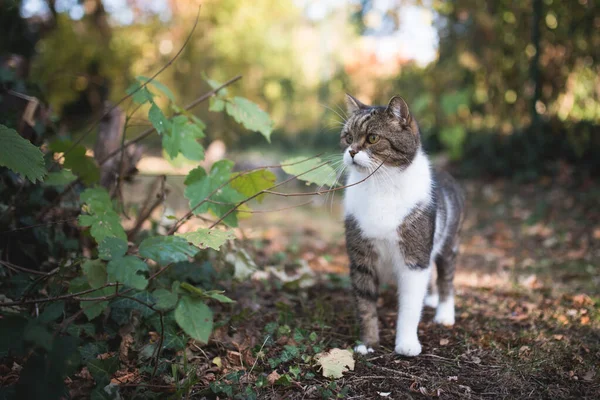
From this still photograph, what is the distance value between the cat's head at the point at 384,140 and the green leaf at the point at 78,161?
1.41m

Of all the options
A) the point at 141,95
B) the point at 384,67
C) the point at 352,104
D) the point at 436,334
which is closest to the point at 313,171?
the point at 352,104

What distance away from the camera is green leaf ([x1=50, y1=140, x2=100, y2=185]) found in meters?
2.56

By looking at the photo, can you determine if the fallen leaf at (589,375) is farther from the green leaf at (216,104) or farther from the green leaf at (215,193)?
the green leaf at (216,104)

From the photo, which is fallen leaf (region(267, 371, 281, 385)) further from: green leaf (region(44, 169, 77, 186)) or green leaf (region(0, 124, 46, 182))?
green leaf (region(44, 169, 77, 186))

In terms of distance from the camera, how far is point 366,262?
2.57 m

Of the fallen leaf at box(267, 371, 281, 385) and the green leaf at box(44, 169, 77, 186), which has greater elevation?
the green leaf at box(44, 169, 77, 186)

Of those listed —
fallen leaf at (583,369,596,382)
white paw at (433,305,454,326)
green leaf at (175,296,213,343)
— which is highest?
green leaf at (175,296,213,343)

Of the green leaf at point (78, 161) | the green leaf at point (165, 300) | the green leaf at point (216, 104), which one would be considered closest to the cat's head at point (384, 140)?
the green leaf at point (216, 104)

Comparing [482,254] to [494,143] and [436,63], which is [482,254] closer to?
[494,143]

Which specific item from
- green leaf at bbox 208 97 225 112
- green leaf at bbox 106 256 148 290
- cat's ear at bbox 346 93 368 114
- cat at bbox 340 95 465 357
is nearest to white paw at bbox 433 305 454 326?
cat at bbox 340 95 465 357

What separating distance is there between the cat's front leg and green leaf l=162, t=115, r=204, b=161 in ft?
4.14

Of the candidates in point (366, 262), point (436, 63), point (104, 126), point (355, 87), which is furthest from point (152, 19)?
point (366, 262)

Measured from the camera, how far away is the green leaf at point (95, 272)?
1.93 m

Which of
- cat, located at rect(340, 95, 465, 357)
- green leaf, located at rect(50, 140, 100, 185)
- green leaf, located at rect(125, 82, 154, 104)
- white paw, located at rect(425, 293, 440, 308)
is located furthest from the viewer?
white paw, located at rect(425, 293, 440, 308)
